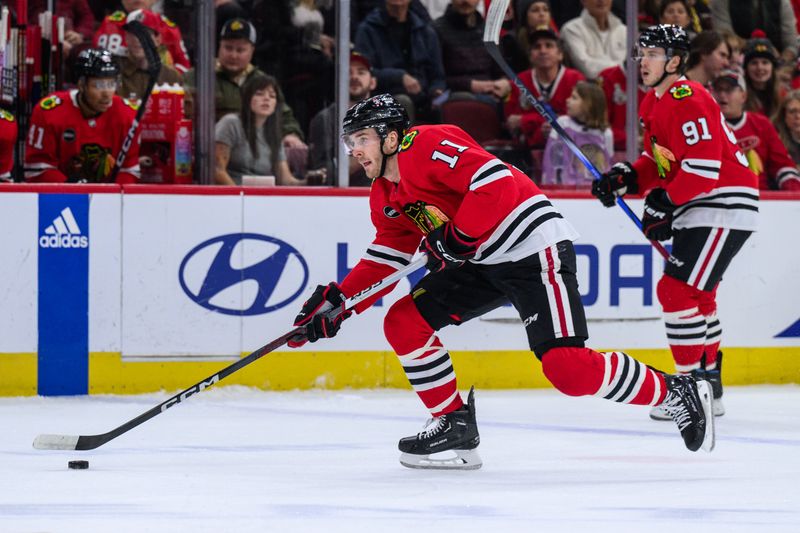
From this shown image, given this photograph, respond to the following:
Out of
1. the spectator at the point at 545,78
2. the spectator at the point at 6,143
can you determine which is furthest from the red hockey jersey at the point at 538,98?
the spectator at the point at 6,143

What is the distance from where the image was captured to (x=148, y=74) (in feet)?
17.3

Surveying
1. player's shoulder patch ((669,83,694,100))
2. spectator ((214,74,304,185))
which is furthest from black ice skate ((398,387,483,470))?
spectator ((214,74,304,185))

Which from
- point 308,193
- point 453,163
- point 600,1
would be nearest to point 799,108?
point 600,1

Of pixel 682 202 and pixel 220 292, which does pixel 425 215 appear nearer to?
pixel 682 202

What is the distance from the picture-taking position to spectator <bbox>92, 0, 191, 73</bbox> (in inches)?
204

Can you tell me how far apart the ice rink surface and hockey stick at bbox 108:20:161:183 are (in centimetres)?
96

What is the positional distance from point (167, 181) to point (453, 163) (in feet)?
7.33

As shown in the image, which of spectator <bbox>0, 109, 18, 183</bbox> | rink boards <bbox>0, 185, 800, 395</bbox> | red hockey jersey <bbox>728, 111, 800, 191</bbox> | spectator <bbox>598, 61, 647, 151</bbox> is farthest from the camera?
red hockey jersey <bbox>728, 111, 800, 191</bbox>

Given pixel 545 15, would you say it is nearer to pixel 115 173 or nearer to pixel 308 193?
pixel 308 193

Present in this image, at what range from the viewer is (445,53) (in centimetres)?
563

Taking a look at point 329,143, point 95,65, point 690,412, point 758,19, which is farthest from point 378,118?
point 758,19

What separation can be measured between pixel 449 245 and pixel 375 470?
70 centimetres

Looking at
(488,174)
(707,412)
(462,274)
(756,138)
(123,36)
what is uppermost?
(123,36)

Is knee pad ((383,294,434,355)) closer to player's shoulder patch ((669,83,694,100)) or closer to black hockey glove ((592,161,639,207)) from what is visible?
black hockey glove ((592,161,639,207))
